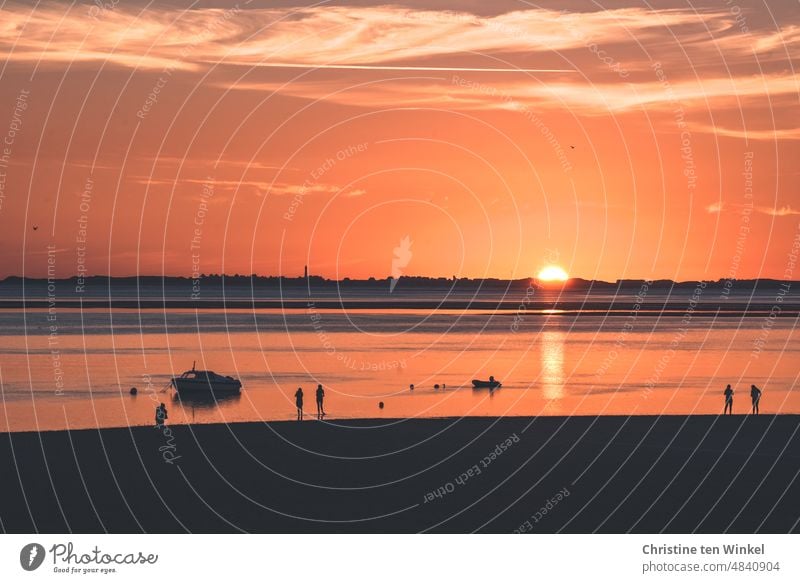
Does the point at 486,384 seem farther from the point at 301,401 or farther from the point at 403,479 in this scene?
the point at 403,479

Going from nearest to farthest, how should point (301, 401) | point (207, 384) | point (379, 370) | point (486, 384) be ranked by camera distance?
point (301, 401), point (207, 384), point (486, 384), point (379, 370)

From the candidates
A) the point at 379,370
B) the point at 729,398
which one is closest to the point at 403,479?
the point at 729,398

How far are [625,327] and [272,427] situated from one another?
14175 cm

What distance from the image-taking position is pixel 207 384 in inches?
3056

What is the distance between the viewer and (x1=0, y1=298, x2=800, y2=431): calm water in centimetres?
6938

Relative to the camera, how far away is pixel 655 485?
36719 mm

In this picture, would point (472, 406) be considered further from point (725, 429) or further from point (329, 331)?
point (329, 331)

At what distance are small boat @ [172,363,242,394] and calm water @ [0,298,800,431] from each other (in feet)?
4.16

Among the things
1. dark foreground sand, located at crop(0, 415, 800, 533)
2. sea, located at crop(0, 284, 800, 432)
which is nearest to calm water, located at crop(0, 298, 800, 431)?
sea, located at crop(0, 284, 800, 432)

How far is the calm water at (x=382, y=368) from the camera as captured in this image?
69375 millimetres

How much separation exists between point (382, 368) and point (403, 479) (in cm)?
6359

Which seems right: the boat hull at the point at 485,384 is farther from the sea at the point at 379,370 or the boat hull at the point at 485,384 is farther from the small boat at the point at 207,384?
the small boat at the point at 207,384

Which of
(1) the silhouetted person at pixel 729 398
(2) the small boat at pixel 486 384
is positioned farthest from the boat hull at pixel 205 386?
(1) the silhouetted person at pixel 729 398
